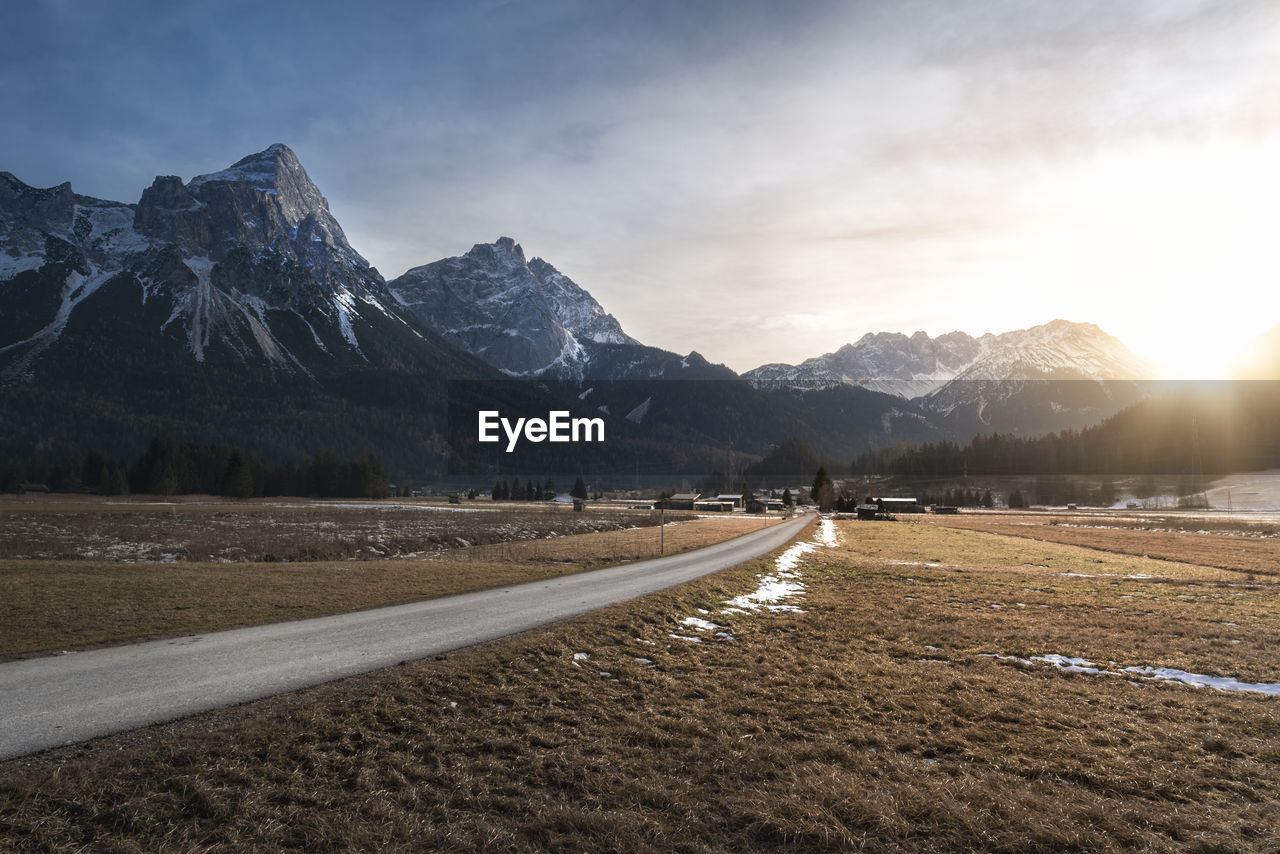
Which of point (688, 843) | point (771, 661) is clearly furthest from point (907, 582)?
point (688, 843)

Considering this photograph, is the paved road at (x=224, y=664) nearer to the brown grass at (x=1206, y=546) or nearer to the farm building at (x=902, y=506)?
the brown grass at (x=1206, y=546)

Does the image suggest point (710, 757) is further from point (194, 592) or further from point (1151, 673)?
point (194, 592)

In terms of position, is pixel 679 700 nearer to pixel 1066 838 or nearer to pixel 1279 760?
pixel 1066 838

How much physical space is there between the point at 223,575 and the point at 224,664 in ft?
45.7

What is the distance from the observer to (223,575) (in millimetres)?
23953

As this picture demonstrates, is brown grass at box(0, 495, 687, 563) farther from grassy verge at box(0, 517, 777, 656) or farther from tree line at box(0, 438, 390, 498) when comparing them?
tree line at box(0, 438, 390, 498)

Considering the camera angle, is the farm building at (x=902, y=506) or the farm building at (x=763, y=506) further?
the farm building at (x=902, y=506)

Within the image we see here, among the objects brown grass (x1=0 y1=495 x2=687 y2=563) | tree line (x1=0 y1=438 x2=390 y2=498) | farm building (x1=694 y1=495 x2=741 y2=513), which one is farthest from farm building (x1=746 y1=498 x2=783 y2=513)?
brown grass (x1=0 y1=495 x2=687 y2=563)

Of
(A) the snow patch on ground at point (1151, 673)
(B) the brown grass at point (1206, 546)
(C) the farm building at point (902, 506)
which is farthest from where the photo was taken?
(C) the farm building at point (902, 506)

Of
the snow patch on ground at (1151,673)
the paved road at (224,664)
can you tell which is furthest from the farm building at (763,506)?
the snow patch on ground at (1151,673)

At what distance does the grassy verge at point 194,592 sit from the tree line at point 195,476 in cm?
9164

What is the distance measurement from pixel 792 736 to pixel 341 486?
131m

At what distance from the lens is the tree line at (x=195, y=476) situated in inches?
4075

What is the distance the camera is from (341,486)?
124 meters
